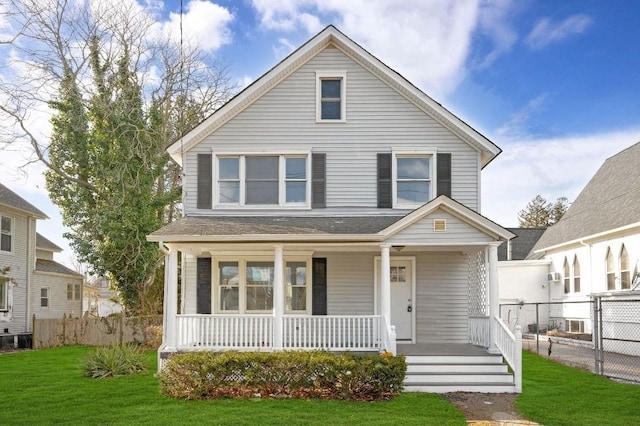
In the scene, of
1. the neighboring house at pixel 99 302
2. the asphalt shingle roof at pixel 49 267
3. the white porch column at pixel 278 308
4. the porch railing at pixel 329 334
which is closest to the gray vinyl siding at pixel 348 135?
the white porch column at pixel 278 308

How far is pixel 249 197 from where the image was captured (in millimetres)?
15289

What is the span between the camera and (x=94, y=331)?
23594mm

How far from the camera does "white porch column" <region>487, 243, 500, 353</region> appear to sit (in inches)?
506

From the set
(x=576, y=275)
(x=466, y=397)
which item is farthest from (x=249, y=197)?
(x=576, y=275)

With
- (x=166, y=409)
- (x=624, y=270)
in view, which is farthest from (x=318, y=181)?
(x=624, y=270)

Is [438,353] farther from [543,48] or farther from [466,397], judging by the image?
Result: [543,48]

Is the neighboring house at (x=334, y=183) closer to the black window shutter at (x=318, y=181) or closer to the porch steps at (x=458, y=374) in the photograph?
the black window shutter at (x=318, y=181)

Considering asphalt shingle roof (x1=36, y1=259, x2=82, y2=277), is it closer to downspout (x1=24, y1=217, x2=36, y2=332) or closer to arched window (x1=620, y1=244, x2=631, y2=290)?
downspout (x1=24, y1=217, x2=36, y2=332)

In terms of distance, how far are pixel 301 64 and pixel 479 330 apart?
319 inches

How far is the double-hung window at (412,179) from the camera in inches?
599

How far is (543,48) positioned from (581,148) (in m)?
8.59

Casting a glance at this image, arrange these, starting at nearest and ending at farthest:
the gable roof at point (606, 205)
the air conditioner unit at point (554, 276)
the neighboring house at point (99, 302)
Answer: the gable roof at point (606, 205)
the air conditioner unit at point (554, 276)
the neighboring house at point (99, 302)

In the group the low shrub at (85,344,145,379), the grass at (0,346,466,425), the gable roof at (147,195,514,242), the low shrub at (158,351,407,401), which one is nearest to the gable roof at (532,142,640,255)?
the gable roof at (147,195,514,242)

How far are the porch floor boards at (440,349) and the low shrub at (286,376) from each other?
207 centimetres
